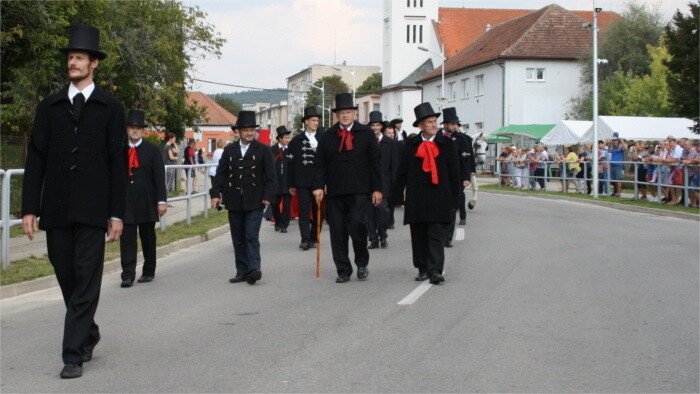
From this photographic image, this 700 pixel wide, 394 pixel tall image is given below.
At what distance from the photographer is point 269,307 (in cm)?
890

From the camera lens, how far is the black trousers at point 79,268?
20.3 feet

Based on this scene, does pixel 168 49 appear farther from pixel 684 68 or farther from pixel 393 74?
pixel 393 74

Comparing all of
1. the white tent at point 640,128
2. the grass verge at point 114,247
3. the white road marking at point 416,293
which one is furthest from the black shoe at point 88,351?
the white tent at point 640,128

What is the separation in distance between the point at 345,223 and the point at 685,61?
24.6m

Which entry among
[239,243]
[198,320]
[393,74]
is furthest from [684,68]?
[393,74]

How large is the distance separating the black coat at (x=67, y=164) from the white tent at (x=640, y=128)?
108 feet

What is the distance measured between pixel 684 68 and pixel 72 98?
96.6ft

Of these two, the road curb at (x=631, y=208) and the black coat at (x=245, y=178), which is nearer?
the black coat at (x=245, y=178)

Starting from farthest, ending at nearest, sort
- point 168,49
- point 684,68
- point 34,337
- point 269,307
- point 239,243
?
point 168,49 < point 684,68 < point 239,243 < point 269,307 < point 34,337

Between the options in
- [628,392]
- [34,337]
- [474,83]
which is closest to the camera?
[628,392]

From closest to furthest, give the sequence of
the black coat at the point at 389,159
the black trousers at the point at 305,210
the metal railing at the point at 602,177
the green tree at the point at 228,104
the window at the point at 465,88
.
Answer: the black trousers at the point at 305,210, the black coat at the point at 389,159, the metal railing at the point at 602,177, the window at the point at 465,88, the green tree at the point at 228,104

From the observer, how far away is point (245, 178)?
10805 millimetres

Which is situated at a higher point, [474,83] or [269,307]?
[474,83]

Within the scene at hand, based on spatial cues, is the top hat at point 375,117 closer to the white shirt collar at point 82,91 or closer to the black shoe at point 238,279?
the black shoe at point 238,279
